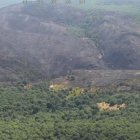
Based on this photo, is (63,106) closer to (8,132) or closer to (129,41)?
(8,132)

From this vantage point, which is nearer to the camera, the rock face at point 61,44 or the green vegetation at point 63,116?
the green vegetation at point 63,116

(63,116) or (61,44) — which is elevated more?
(63,116)

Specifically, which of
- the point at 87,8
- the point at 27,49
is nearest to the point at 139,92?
the point at 27,49

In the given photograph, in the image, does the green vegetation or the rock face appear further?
the rock face

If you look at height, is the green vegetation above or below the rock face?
above

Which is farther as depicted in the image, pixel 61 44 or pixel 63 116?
pixel 61 44
